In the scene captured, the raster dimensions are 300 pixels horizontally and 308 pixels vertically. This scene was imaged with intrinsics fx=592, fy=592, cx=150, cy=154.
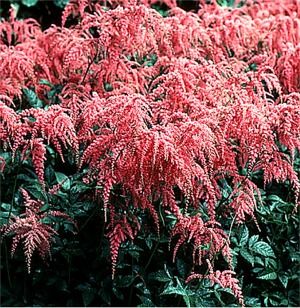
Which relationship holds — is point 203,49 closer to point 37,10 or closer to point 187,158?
point 187,158

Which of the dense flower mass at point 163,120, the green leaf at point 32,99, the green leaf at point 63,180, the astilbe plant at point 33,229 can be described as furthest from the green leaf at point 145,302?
the green leaf at point 32,99

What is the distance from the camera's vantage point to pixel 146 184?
1.81 meters

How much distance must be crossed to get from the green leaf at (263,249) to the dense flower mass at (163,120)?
0.39 feet

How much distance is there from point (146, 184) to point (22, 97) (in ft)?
3.59

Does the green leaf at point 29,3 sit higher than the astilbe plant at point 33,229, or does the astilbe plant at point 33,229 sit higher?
the green leaf at point 29,3

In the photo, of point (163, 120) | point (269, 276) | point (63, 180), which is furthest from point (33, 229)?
point (269, 276)

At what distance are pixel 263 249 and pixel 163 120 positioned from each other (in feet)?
2.07

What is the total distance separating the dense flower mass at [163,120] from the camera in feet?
6.00

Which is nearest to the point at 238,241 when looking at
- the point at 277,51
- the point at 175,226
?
the point at 175,226

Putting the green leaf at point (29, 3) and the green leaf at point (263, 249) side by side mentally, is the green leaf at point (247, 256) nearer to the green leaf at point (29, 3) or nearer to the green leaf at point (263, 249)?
the green leaf at point (263, 249)

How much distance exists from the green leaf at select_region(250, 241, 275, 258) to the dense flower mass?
12 centimetres

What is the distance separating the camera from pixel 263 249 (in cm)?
221

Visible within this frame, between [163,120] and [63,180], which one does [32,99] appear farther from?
[163,120]

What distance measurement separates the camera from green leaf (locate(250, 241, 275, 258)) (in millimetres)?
2193
